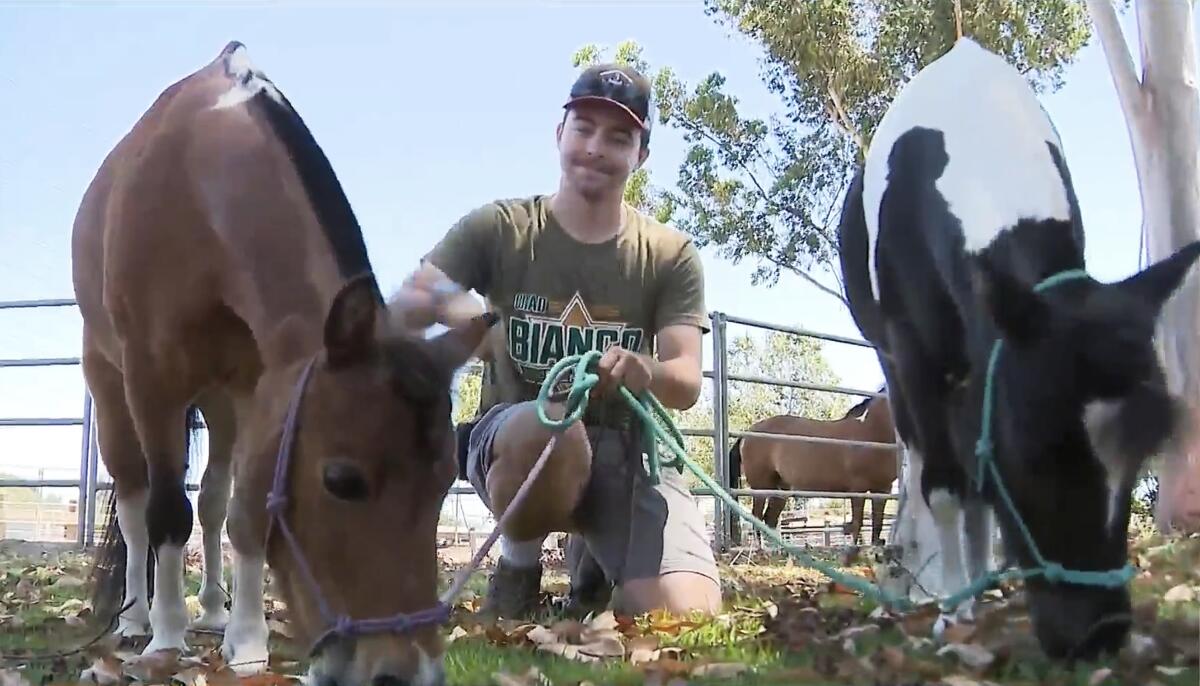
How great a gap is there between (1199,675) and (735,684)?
875mm

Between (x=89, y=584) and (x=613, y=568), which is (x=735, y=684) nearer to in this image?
(x=613, y=568)

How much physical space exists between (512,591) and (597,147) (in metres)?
1.35

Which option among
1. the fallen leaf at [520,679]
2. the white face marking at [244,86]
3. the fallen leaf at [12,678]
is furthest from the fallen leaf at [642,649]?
the white face marking at [244,86]

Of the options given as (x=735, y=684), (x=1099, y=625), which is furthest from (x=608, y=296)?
(x=1099, y=625)

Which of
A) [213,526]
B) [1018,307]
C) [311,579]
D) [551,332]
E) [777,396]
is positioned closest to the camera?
[311,579]

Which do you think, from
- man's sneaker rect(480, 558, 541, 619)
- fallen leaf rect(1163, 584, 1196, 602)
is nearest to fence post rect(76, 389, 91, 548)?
man's sneaker rect(480, 558, 541, 619)

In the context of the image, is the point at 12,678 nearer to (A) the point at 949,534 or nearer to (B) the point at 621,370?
(B) the point at 621,370

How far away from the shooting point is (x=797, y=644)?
8.09 ft

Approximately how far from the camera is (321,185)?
246cm

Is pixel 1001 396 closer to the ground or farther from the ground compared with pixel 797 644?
farther from the ground

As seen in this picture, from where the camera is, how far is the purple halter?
163cm

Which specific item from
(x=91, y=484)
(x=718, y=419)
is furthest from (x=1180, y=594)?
(x=91, y=484)

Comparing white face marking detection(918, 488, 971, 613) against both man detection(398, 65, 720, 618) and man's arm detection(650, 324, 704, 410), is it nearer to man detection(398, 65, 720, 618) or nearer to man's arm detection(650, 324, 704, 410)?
man detection(398, 65, 720, 618)

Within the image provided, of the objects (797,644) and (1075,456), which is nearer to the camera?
(1075,456)
